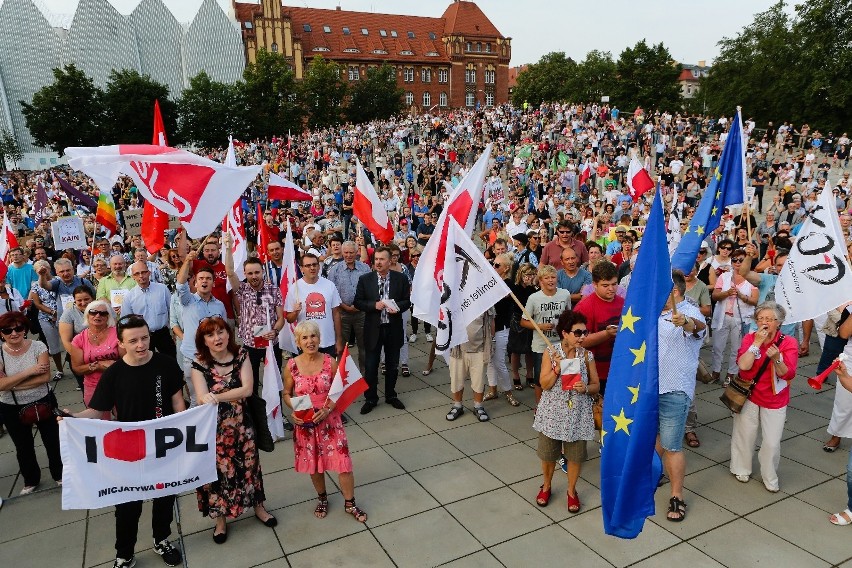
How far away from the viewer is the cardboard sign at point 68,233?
11297 mm

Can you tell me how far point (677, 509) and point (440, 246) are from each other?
10.2 feet

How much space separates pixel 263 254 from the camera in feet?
24.1

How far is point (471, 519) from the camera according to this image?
15.6ft

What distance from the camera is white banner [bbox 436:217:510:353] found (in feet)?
16.9

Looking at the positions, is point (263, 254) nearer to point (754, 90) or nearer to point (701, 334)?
point (701, 334)

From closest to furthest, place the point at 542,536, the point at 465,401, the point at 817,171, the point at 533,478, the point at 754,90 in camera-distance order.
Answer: the point at 542,536, the point at 533,478, the point at 465,401, the point at 817,171, the point at 754,90

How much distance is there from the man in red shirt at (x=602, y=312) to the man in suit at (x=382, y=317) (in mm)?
2338

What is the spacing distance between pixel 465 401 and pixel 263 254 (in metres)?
3.17

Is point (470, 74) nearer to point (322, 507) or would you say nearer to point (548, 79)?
point (548, 79)

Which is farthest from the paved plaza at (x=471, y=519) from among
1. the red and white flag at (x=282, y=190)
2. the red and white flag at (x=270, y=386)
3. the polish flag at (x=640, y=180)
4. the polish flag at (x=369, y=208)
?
the polish flag at (x=640, y=180)

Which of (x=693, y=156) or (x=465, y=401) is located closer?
(x=465, y=401)

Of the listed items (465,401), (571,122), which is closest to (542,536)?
(465,401)

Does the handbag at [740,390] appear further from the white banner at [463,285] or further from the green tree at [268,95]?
the green tree at [268,95]

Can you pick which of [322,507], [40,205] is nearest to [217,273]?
[322,507]
